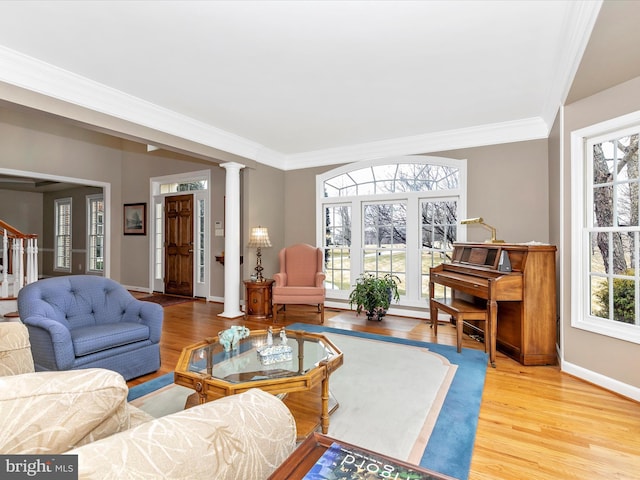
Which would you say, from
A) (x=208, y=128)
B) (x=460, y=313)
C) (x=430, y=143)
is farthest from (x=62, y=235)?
(x=460, y=313)

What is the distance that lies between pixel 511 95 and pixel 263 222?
3.71 metres

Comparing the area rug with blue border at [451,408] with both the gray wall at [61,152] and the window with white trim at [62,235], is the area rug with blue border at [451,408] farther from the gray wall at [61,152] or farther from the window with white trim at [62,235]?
the window with white trim at [62,235]

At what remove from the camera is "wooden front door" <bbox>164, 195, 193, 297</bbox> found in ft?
21.9

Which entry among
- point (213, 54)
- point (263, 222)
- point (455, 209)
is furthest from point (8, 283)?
point (455, 209)

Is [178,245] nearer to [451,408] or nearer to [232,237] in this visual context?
[232,237]

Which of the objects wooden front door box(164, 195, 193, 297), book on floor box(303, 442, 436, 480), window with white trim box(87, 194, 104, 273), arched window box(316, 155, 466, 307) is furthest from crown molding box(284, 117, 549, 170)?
window with white trim box(87, 194, 104, 273)

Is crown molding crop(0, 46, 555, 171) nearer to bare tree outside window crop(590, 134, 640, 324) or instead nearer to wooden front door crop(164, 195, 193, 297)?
bare tree outside window crop(590, 134, 640, 324)

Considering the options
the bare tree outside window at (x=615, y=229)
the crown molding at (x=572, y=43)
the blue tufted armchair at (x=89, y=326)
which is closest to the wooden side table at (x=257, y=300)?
the blue tufted armchair at (x=89, y=326)

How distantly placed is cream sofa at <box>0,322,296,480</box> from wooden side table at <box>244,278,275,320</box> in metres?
4.09

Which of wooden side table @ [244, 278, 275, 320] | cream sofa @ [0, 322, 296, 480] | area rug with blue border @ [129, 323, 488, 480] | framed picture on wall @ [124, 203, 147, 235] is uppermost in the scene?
framed picture on wall @ [124, 203, 147, 235]

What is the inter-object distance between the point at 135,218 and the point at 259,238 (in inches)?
154

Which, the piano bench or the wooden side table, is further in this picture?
the wooden side table

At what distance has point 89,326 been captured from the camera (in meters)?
2.82

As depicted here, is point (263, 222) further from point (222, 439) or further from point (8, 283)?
point (222, 439)
